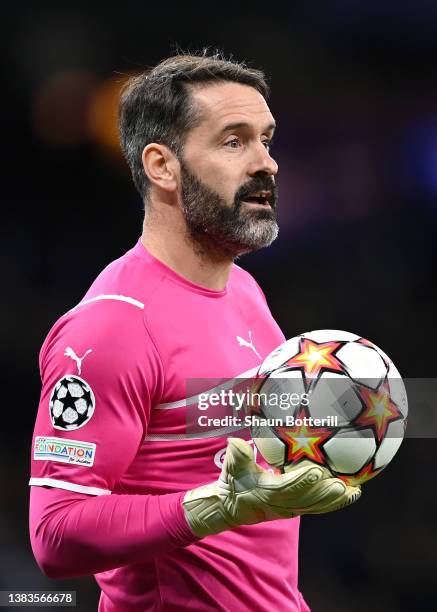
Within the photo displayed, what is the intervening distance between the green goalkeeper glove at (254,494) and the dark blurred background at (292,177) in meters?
3.00

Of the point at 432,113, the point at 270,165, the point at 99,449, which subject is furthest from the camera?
the point at 432,113

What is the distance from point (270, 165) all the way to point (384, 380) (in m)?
0.72

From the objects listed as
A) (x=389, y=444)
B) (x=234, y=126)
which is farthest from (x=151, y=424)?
(x=234, y=126)

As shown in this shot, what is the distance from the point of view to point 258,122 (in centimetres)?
270

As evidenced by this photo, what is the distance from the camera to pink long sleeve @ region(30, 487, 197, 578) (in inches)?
85.2

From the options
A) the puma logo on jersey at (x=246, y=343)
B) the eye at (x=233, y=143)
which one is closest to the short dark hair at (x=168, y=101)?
the eye at (x=233, y=143)

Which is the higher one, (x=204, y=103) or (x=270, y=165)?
(x=204, y=103)

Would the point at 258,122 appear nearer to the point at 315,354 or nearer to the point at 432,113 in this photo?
the point at 315,354

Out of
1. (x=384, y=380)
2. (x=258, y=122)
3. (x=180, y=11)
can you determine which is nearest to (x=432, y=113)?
(x=180, y=11)

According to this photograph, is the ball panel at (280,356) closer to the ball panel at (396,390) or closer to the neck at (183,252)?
the ball panel at (396,390)

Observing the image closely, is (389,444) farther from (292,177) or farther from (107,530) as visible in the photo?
(292,177)

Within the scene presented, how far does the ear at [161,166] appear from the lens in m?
2.70

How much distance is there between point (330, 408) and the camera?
7.25 feet

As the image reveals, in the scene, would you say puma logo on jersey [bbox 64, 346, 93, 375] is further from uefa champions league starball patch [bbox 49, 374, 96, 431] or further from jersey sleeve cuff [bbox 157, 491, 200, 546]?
jersey sleeve cuff [bbox 157, 491, 200, 546]
